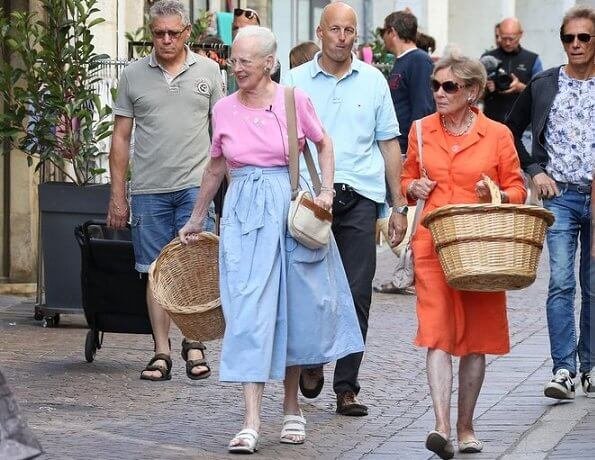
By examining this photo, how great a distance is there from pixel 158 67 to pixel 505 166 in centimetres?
266

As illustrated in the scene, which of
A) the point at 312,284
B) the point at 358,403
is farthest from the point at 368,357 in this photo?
the point at 312,284

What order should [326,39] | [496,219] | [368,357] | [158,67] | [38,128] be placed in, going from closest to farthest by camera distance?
[496,219]
[326,39]
[158,67]
[368,357]
[38,128]

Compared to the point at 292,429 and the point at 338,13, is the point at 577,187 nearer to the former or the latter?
the point at 338,13

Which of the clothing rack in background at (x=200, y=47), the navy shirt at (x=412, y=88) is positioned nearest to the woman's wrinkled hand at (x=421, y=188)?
the clothing rack in background at (x=200, y=47)

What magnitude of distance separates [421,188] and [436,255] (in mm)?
306

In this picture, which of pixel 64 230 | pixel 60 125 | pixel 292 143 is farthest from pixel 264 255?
pixel 60 125

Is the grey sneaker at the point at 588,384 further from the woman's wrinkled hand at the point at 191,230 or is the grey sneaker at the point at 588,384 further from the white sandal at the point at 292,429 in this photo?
the woman's wrinkled hand at the point at 191,230

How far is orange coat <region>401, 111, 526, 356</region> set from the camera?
7594mm

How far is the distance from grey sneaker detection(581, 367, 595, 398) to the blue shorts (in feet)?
6.85

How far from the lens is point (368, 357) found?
10727 mm

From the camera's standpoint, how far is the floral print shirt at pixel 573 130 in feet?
29.6

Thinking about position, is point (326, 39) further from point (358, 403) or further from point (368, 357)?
point (368, 357)

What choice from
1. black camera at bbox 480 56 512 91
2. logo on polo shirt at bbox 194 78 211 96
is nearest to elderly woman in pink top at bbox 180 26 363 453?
logo on polo shirt at bbox 194 78 211 96

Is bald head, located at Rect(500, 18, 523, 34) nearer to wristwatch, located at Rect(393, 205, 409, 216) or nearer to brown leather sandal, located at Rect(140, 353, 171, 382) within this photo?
brown leather sandal, located at Rect(140, 353, 171, 382)
